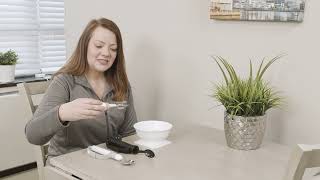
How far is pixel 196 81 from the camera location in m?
1.92

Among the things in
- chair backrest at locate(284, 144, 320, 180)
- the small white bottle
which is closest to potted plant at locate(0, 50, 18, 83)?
the small white bottle

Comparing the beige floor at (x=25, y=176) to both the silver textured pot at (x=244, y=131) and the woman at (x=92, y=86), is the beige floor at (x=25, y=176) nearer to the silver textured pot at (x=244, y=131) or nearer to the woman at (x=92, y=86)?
the woman at (x=92, y=86)

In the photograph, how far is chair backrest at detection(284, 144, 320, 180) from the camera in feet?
2.52

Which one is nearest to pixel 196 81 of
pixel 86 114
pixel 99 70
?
pixel 99 70

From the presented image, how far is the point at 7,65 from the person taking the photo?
274 cm

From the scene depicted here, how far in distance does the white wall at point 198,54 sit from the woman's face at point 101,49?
364 millimetres

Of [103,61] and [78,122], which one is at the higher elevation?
[103,61]

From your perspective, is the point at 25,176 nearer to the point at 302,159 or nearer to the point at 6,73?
the point at 6,73

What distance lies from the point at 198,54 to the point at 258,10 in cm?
39

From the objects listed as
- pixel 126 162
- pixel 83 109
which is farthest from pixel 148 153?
pixel 83 109

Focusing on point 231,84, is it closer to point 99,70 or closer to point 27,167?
point 99,70

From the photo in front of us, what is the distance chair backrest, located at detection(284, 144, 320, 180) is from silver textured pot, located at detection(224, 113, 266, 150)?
25.3 inches

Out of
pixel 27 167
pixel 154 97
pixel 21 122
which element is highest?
pixel 154 97

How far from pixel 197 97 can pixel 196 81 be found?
8 centimetres
